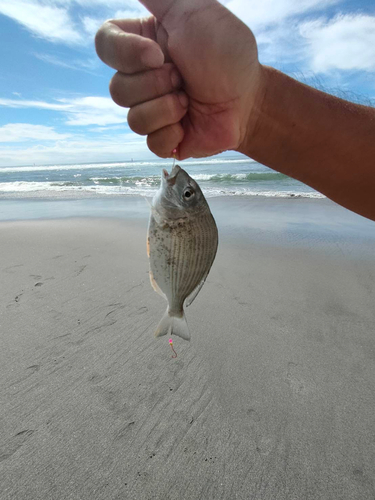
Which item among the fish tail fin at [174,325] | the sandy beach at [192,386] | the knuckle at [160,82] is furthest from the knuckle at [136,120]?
the sandy beach at [192,386]

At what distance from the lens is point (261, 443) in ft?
8.05

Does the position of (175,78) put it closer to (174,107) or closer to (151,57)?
(174,107)

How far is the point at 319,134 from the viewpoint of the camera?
1986mm

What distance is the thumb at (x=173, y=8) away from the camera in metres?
1.43

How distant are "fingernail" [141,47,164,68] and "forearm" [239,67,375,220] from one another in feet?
2.65

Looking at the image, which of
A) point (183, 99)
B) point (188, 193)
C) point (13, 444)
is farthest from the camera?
point (13, 444)

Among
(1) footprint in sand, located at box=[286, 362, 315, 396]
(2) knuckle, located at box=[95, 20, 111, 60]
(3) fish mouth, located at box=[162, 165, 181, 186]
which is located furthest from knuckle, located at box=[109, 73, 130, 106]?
(1) footprint in sand, located at box=[286, 362, 315, 396]

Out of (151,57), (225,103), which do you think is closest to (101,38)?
(151,57)

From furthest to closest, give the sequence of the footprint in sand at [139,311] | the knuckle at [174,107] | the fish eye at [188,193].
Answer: the footprint in sand at [139,311], the fish eye at [188,193], the knuckle at [174,107]

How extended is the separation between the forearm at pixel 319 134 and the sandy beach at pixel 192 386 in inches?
70.3

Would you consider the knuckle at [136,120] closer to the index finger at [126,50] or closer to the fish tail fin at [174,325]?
the index finger at [126,50]

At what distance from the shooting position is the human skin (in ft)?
4.86

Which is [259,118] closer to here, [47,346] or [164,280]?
[164,280]

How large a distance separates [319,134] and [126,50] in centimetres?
122
